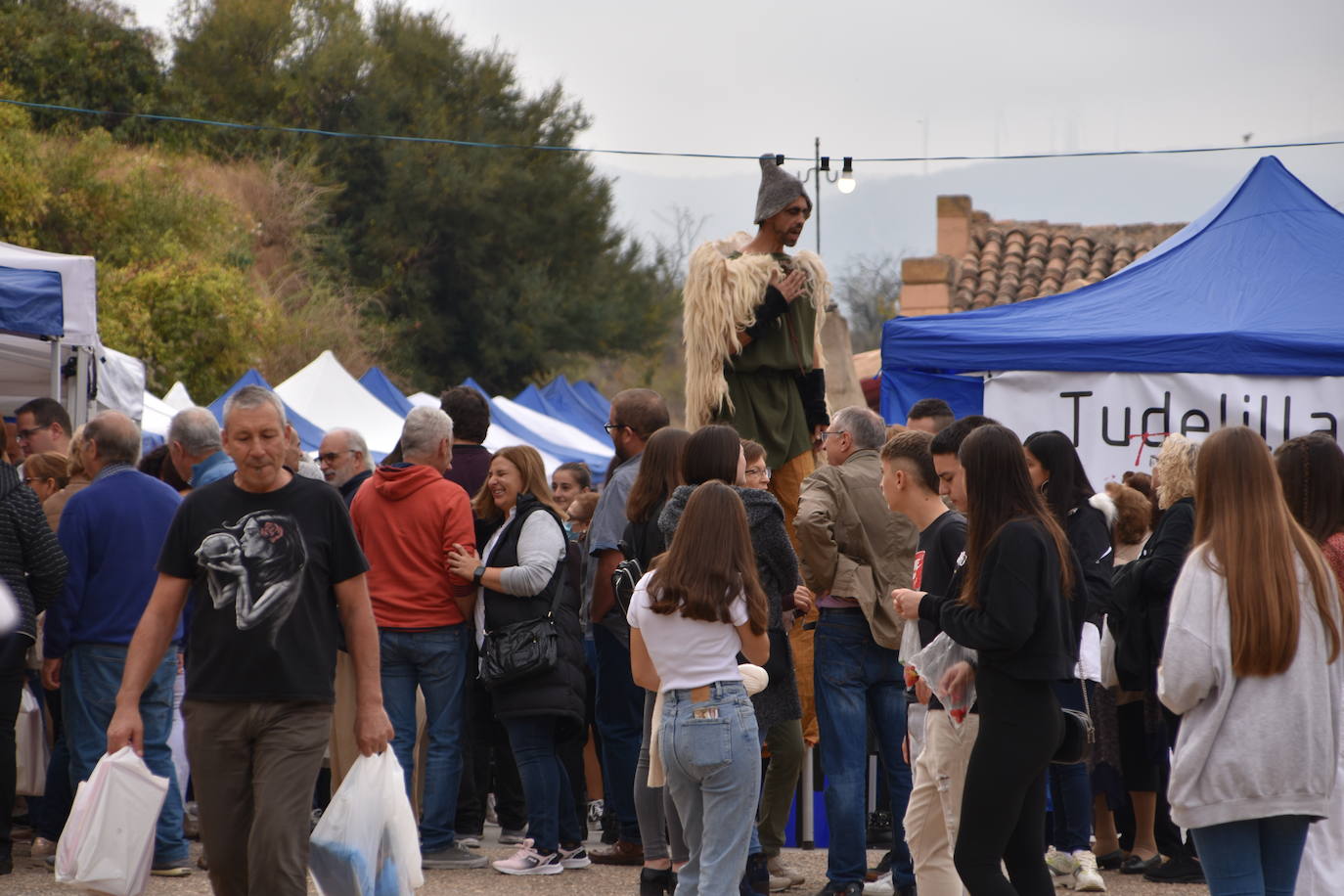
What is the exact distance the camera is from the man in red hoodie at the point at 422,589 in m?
6.46

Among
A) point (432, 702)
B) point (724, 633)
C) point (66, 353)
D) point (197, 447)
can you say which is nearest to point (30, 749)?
point (197, 447)

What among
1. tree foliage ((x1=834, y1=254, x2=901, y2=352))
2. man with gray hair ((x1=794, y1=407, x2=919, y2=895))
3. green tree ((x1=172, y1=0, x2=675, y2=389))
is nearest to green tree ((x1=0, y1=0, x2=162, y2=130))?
green tree ((x1=172, y1=0, x2=675, y2=389))

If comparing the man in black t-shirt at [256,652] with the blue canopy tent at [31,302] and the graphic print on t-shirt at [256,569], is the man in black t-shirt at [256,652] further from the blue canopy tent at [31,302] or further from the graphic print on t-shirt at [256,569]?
the blue canopy tent at [31,302]

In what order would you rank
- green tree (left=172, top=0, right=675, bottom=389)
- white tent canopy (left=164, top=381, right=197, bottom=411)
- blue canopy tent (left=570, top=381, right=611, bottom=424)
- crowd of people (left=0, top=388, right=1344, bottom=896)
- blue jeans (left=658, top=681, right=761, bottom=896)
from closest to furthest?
crowd of people (left=0, top=388, right=1344, bottom=896) < blue jeans (left=658, top=681, right=761, bottom=896) < white tent canopy (left=164, top=381, right=197, bottom=411) < blue canopy tent (left=570, top=381, right=611, bottom=424) < green tree (left=172, top=0, right=675, bottom=389)

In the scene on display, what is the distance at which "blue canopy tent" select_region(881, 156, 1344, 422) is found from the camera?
758 centimetres

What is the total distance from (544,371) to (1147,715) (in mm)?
36919

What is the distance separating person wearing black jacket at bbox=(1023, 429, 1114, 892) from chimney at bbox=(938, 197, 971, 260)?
2095cm

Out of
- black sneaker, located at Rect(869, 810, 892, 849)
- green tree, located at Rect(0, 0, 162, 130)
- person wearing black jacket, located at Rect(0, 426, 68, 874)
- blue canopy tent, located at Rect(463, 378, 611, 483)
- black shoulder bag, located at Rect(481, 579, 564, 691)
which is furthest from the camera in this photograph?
green tree, located at Rect(0, 0, 162, 130)

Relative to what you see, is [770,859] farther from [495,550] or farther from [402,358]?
[402,358]

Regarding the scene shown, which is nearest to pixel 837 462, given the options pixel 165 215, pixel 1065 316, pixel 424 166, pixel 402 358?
pixel 1065 316

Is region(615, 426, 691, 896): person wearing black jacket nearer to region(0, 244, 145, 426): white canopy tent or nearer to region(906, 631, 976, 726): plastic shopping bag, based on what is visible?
region(906, 631, 976, 726): plastic shopping bag

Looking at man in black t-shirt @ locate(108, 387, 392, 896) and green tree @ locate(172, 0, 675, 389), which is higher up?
green tree @ locate(172, 0, 675, 389)

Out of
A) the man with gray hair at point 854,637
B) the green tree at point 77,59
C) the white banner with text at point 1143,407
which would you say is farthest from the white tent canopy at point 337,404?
the green tree at point 77,59

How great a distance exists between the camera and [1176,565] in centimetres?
632
